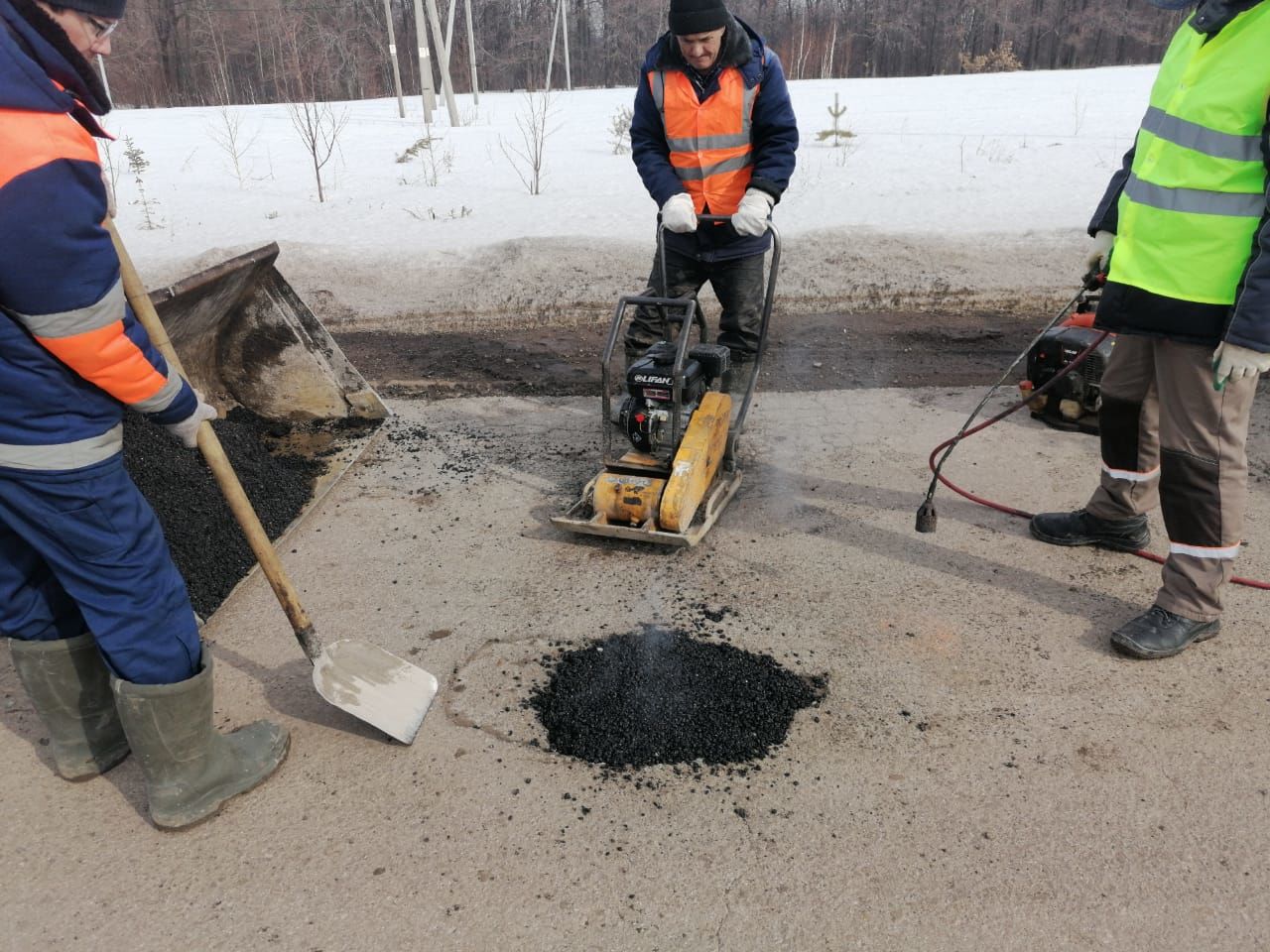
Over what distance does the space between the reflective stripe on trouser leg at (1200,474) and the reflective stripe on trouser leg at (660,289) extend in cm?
217

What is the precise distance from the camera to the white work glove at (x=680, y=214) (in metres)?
3.94

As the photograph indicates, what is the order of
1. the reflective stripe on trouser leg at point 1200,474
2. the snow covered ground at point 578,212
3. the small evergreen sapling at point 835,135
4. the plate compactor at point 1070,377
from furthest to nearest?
1. the small evergreen sapling at point 835,135
2. the snow covered ground at point 578,212
3. the plate compactor at point 1070,377
4. the reflective stripe on trouser leg at point 1200,474

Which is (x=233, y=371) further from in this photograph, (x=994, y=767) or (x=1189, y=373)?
(x=1189, y=373)

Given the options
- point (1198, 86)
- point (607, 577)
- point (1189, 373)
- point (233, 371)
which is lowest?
point (607, 577)

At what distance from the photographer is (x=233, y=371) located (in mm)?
4633

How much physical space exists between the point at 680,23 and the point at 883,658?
271 cm

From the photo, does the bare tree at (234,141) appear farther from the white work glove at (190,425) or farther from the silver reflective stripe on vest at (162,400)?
the silver reflective stripe on vest at (162,400)

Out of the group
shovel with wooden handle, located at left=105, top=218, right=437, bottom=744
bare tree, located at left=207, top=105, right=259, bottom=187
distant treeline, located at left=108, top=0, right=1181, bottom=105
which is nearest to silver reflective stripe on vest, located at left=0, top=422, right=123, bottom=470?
shovel with wooden handle, located at left=105, top=218, right=437, bottom=744

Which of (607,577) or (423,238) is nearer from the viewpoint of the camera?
(607,577)

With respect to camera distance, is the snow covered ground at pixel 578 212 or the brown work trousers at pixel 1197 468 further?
the snow covered ground at pixel 578 212

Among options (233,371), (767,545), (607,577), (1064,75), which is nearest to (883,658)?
(767,545)

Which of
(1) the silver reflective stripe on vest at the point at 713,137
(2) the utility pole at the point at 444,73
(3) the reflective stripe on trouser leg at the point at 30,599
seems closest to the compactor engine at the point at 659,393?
(1) the silver reflective stripe on vest at the point at 713,137

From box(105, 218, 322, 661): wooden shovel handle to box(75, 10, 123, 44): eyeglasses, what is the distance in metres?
0.41

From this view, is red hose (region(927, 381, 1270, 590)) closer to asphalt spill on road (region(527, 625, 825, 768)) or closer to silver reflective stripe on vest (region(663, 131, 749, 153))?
asphalt spill on road (region(527, 625, 825, 768))
